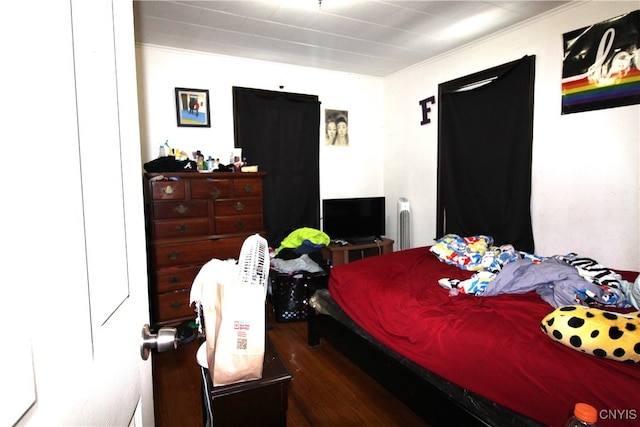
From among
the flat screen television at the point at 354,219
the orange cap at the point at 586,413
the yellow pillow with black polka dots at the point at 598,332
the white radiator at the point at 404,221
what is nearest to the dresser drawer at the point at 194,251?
the flat screen television at the point at 354,219

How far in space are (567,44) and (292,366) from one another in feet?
10.4

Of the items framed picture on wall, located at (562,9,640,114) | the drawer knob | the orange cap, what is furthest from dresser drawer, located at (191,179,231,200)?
framed picture on wall, located at (562,9,640,114)

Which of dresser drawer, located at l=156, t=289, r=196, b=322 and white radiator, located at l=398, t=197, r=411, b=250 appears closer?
dresser drawer, located at l=156, t=289, r=196, b=322

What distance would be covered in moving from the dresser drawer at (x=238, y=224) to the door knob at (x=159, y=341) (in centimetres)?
239

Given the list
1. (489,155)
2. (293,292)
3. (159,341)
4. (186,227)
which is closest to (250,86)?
(186,227)

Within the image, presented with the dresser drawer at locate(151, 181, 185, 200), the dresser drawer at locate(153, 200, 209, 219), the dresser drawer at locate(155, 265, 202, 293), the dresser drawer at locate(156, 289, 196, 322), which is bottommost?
the dresser drawer at locate(156, 289, 196, 322)

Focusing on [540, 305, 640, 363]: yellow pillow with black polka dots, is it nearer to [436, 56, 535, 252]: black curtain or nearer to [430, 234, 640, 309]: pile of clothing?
[430, 234, 640, 309]: pile of clothing

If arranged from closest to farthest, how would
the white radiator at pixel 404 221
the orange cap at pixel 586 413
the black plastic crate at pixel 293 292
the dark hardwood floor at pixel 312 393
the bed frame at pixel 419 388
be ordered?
1. the orange cap at pixel 586 413
2. the bed frame at pixel 419 388
3. the dark hardwood floor at pixel 312 393
4. the black plastic crate at pixel 293 292
5. the white radiator at pixel 404 221

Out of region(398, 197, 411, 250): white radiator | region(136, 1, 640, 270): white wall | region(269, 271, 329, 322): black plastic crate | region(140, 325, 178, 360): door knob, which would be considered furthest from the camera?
region(398, 197, 411, 250): white radiator

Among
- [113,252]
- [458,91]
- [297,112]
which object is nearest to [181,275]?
[297,112]

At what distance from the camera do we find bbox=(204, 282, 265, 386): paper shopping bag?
953 millimetres

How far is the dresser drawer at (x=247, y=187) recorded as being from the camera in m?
3.11

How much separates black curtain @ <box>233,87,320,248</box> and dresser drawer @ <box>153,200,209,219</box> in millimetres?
879

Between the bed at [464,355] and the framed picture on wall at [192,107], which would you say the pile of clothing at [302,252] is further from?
the framed picture on wall at [192,107]
